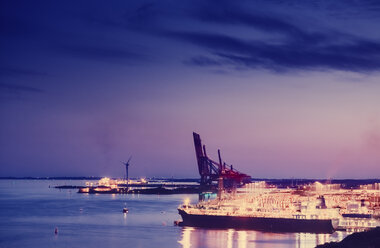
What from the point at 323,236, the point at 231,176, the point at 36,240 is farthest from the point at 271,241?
Result: the point at 231,176

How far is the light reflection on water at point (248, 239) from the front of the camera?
40453 millimetres

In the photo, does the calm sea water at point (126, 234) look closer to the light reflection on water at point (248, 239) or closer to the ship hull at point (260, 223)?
the light reflection on water at point (248, 239)

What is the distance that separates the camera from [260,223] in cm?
5072

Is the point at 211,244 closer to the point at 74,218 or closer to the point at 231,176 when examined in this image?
the point at 74,218

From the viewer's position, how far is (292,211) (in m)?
53.3

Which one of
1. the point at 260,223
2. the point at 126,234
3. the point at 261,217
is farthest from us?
the point at 261,217

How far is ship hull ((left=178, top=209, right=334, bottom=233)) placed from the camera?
48.6 metres

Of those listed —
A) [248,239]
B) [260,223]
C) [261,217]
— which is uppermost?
[261,217]

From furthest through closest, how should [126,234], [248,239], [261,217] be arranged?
[261,217] → [126,234] → [248,239]

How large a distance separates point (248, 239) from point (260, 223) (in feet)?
24.2

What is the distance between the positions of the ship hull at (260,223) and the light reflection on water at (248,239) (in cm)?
121

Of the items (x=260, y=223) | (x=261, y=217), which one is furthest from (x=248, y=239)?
(x=261, y=217)

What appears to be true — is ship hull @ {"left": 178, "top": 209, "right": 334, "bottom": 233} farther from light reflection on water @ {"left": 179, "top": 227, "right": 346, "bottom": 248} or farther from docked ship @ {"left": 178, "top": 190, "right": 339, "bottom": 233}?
light reflection on water @ {"left": 179, "top": 227, "right": 346, "bottom": 248}

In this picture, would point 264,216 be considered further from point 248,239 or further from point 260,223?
point 248,239
